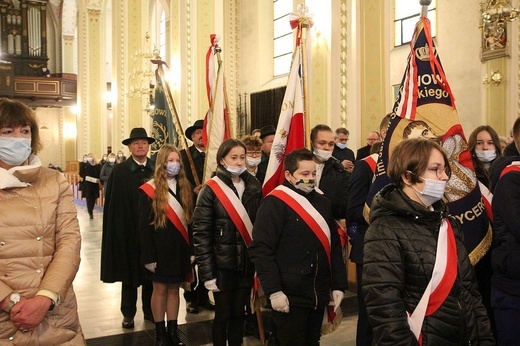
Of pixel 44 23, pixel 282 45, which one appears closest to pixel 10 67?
pixel 44 23

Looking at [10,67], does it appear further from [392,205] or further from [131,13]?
[392,205]

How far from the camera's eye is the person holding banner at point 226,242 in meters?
3.96

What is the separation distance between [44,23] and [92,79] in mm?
6447

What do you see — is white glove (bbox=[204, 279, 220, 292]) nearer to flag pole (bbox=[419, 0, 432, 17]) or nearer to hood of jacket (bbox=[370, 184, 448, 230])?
hood of jacket (bbox=[370, 184, 448, 230])

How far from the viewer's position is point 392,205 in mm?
2299

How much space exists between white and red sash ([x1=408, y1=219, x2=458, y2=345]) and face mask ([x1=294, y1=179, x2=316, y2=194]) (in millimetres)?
1271

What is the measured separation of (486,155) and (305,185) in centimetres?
172

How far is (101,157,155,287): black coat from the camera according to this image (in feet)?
17.6

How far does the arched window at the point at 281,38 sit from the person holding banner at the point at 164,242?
35.5ft

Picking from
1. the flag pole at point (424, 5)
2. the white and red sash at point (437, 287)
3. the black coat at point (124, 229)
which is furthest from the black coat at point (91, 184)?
the white and red sash at point (437, 287)

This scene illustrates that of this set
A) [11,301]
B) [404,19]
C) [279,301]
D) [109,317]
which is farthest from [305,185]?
[404,19]

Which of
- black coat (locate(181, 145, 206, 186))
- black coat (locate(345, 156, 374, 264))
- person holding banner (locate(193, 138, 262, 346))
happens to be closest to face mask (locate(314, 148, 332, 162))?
black coat (locate(345, 156, 374, 264))

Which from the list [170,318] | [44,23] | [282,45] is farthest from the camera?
[44,23]

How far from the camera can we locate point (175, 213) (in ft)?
15.2
